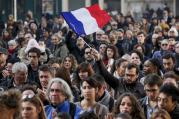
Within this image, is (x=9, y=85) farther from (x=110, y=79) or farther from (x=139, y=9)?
(x=139, y=9)

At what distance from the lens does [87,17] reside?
14172 millimetres

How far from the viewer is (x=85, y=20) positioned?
13883 mm

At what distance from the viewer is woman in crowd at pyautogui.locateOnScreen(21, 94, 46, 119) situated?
26.1 feet

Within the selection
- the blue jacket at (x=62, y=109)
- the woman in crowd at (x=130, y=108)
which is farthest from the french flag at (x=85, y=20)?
the woman in crowd at (x=130, y=108)

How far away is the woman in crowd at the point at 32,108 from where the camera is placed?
7949 mm

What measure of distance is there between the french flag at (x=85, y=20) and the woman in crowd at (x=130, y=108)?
4.76 meters

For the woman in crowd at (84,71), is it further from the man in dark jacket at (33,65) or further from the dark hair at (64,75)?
the man in dark jacket at (33,65)

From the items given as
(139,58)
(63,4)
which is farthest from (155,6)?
(139,58)

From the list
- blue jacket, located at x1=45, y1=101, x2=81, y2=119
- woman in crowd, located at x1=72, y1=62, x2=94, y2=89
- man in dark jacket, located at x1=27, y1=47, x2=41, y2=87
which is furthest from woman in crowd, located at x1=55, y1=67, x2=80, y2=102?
blue jacket, located at x1=45, y1=101, x2=81, y2=119

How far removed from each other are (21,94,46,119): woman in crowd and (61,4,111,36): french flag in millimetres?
5483

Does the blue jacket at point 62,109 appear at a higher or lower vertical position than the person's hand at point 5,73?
lower

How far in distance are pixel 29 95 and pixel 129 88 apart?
3080 mm

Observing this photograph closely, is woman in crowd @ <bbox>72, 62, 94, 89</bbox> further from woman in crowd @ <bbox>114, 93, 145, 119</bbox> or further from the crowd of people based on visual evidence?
woman in crowd @ <bbox>114, 93, 145, 119</bbox>

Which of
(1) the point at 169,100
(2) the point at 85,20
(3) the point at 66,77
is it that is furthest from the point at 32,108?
(2) the point at 85,20
